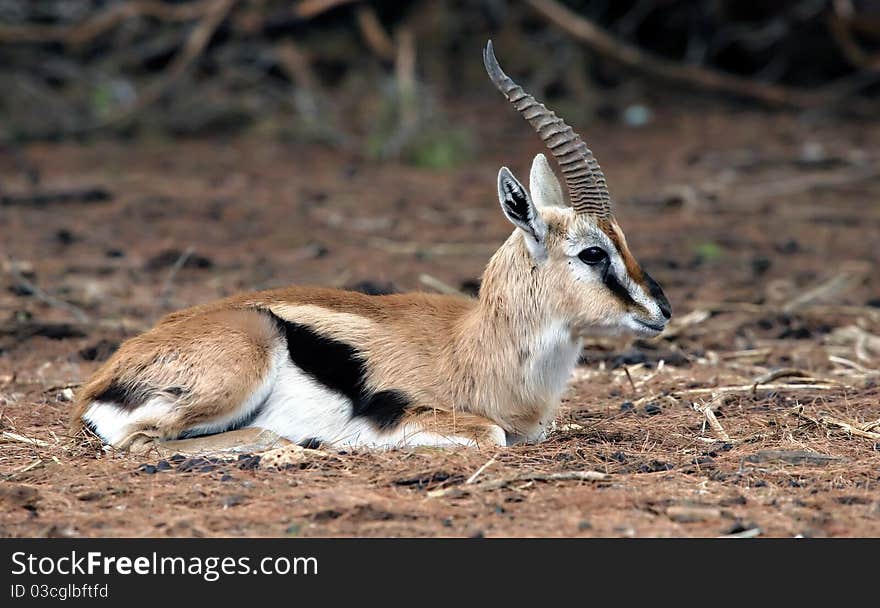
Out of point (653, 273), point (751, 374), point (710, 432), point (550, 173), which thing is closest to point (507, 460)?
point (710, 432)

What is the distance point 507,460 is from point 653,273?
555 centimetres

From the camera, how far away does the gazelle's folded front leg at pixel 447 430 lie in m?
6.07

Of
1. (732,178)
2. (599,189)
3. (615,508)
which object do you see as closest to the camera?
(615,508)

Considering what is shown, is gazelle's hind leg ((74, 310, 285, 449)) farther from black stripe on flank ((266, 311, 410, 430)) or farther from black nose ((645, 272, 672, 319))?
black nose ((645, 272, 672, 319))

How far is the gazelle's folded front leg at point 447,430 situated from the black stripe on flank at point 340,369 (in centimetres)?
10

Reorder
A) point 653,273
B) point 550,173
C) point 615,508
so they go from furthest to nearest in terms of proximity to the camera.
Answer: point 653,273 < point 550,173 < point 615,508

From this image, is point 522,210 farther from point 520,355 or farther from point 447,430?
point 447,430

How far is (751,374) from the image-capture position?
805 centimetres

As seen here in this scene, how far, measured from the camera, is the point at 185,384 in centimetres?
611

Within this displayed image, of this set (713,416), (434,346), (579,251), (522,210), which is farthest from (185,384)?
(713,416)

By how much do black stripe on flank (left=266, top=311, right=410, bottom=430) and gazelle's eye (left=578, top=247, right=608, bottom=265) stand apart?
1127mm

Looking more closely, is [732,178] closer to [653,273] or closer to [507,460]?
[653,273]

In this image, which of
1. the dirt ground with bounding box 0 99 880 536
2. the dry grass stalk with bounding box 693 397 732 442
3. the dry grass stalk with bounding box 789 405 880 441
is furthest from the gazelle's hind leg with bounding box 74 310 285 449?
the dry grass stalk with bounding box 789 405 880 441

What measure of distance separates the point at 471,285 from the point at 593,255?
4.15 m
